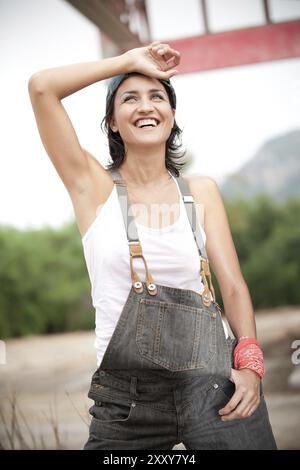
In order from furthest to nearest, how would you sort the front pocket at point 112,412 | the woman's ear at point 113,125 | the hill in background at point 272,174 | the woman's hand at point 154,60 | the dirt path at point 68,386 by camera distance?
the hill in background at point 272,174 < the dirt path at point 68,386 < the woman's ear at point 113,125 < the woman's hand at point 154,60 < the front pocket at point 112,412

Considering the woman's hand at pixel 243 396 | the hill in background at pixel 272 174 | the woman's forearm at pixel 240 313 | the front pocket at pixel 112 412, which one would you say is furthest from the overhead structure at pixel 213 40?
the front pocket at pixel 112 412

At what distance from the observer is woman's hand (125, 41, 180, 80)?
1.64 metres

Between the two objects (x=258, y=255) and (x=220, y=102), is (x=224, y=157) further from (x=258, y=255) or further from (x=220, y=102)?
(x=258, y=255)

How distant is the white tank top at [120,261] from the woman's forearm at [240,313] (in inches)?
5.4

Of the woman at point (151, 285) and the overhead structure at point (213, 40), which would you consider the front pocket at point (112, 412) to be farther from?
the overhead structure at point (213, 40)

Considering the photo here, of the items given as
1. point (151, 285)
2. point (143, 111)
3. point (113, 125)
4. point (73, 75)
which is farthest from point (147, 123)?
point (151, 285)

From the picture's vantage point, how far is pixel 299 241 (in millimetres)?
2959

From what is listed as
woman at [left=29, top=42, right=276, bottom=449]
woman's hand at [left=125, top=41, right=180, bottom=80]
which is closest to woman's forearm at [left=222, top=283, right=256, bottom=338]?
woman at [left=29, top=42, right=276, bottom=449]

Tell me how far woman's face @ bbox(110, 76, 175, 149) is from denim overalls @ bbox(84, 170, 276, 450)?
23cm

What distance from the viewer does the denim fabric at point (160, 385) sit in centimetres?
154

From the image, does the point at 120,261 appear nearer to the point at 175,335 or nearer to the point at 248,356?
the point at 175,335

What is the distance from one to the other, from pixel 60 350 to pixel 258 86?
154cm

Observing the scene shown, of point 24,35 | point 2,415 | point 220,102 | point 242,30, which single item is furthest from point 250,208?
point 2,415

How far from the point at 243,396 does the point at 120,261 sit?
50 cm
